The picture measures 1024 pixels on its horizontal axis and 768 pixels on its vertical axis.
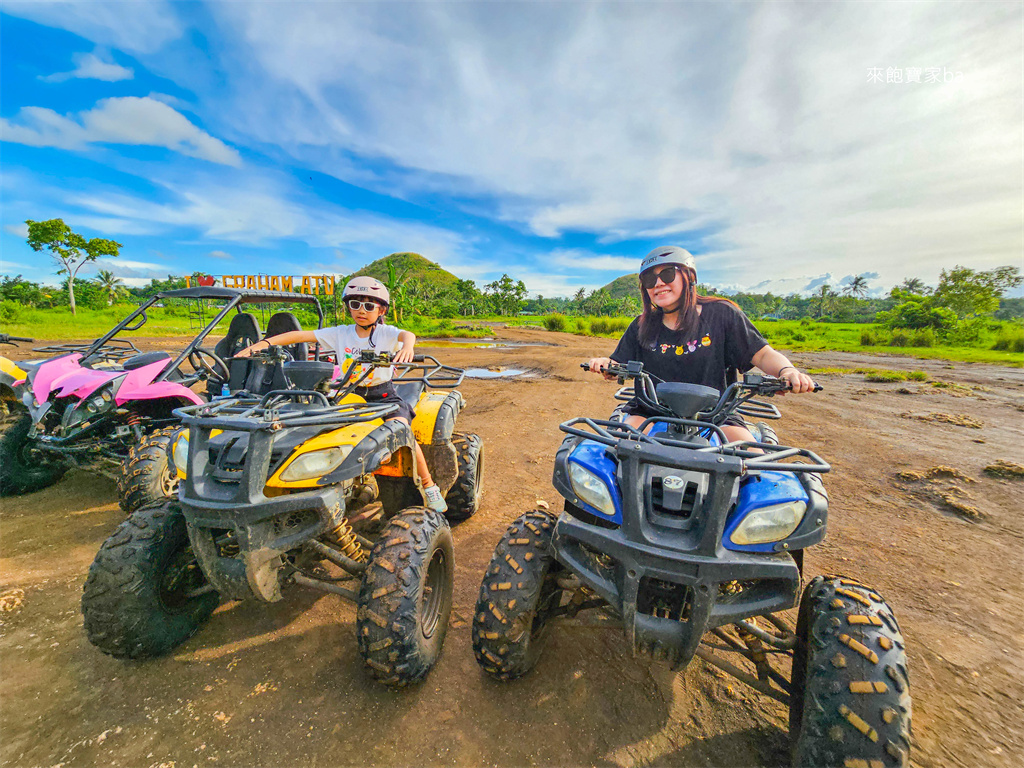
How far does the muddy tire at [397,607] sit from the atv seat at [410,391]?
130 cm

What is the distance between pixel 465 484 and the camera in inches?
151

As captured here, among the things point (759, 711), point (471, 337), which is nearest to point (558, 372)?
point (759, 711)

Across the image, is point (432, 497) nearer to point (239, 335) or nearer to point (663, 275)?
point (663, 275)

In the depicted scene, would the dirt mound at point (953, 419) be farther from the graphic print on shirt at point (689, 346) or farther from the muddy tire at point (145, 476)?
the muddy tire at point (145, 476)

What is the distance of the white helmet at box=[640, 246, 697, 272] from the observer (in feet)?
8.64

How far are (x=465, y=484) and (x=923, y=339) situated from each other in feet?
141

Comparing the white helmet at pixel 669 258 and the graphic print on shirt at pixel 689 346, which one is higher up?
the white helmet at pixel 669 258

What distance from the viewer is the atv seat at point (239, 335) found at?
16.1ft

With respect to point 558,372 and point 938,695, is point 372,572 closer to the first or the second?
point 938,695

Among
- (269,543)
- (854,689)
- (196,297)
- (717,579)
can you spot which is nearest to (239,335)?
(196,297)

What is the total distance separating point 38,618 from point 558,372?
11.9 metres

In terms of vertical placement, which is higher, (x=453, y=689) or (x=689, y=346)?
(x=689, y=346)

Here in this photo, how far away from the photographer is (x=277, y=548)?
1967 millimetres

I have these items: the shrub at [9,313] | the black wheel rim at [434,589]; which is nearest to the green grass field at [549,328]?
the shrub at [9,313]
